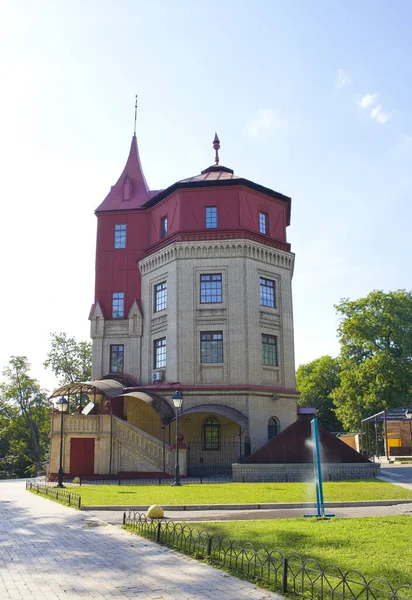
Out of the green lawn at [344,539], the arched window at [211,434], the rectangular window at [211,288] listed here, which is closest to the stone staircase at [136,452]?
the arched window at [211,434]

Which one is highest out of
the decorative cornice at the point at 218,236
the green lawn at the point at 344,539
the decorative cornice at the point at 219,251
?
the decorative cornice at the point at 218,236

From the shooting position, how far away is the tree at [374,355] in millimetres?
50188

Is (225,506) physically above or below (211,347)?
below

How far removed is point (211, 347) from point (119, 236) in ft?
39.3

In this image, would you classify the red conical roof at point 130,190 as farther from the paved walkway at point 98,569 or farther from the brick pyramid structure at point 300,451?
the paved walkway at point 98,569

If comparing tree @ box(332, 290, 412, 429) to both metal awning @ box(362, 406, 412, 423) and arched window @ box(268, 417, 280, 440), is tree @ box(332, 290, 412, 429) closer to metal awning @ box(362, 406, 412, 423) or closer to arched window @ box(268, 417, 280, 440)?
metal awning @ box(362, 406, 412, 423)

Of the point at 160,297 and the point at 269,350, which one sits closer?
the point at 269,350

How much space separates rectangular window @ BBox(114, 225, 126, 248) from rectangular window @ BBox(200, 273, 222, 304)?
8.45 metres

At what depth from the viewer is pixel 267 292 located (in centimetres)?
3631

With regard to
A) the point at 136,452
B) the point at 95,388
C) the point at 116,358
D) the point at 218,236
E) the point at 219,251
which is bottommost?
the point at 136,452

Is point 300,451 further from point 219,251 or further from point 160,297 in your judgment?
point 160,297

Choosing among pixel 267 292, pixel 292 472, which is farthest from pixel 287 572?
pixel 267 292

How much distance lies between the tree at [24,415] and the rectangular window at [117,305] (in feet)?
84.3

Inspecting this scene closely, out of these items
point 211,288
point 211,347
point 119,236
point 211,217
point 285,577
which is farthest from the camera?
point 119,236
